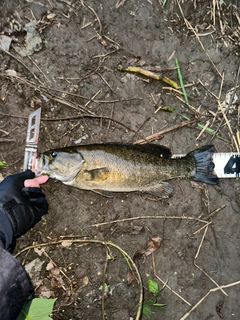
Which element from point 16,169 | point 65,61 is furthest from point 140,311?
point 65,61

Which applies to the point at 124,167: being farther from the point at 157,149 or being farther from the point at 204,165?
the point at 204,165

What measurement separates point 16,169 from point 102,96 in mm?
1423

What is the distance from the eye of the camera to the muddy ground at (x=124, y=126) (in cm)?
469

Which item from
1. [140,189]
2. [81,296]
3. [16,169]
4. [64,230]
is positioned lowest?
[81,296]

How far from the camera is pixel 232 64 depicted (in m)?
5.10

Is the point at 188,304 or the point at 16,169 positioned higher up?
the point at 16,169

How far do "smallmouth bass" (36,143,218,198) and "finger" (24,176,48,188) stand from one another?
0.10 m

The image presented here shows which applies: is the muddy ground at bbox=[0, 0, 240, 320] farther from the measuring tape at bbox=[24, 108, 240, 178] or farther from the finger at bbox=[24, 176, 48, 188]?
the finger at bbox=[24, 176, 48, 188]

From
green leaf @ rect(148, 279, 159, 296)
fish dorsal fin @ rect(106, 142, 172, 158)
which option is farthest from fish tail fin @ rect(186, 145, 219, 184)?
green leaf @ rect(148, 279, 159, 296)

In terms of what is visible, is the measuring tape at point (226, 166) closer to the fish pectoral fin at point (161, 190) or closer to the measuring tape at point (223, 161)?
the measuring tape at point (223, 161)

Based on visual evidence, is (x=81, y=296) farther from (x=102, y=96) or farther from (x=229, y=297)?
(x=102, y=96)

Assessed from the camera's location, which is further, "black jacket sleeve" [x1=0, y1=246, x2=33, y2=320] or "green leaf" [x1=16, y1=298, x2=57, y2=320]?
A: "green leaf" [x1=16, y1=298, x2=57, y2=320]

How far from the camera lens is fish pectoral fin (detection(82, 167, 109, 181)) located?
4395mm

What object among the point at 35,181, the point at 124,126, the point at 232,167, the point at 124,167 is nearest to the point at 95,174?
the point at 124,167
